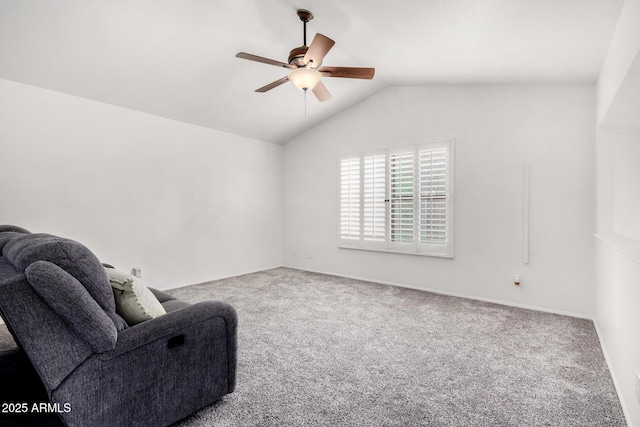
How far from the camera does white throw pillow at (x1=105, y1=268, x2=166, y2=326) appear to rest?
1650mm

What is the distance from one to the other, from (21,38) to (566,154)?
532cm

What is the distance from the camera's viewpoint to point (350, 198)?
5.13 m

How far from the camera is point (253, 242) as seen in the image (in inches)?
220

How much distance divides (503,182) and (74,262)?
4.12 m

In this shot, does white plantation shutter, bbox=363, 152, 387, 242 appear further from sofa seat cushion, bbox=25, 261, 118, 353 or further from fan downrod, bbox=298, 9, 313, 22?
sofa seat cushion, bbox=25, 261, 118, 353

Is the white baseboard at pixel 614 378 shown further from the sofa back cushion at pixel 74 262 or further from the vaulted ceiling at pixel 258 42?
the sofa back cushion at pixel 74 262

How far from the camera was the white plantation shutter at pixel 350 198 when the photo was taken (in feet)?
16.6

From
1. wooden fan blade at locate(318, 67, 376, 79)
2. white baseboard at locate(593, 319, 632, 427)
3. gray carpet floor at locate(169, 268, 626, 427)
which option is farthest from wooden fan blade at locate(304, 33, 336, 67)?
white baseboard at locate(593, 319, 632, 427)

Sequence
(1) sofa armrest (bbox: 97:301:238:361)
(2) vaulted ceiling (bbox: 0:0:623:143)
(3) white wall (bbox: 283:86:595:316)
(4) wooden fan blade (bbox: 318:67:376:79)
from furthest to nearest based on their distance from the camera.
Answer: (3) white wall (bbox: 283:86:595:316) → (4) wooden fan blade (bbox: 318:67:376:79) → (2) vaulted ceiling (bbox: 0:0:623:143) → (1) sofa armrest (bbox: 97:301:238:361)

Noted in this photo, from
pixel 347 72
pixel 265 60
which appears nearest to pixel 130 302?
pixel 265 60

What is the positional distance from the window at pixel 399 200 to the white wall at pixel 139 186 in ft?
5.32

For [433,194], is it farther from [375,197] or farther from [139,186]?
[139,186]

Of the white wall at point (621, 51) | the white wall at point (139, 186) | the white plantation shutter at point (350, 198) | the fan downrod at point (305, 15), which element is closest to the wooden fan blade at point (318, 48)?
the fan downrod at point (305, 15)

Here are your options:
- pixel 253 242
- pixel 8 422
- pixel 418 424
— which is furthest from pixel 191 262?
pixel 418 424
